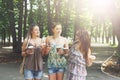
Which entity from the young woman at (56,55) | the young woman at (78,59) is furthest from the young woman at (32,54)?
the young woman at (78,59)

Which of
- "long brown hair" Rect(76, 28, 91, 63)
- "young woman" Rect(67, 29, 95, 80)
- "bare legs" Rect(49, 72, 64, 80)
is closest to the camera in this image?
"long brown hair" Rect(76, 28, 91, 63)

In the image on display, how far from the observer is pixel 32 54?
7.33m

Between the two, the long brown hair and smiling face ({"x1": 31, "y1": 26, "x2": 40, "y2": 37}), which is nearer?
the long brown hair

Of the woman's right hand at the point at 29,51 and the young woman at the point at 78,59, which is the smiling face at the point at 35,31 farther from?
the young woman at the point at 78,59

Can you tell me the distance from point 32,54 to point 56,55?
51cm

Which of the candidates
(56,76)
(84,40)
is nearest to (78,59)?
(84,40)

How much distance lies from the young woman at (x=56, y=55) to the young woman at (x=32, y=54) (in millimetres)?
224

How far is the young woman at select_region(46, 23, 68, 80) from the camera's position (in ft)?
23.8

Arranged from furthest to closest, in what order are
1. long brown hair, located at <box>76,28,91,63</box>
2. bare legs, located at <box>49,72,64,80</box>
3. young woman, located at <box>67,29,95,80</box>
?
bare legs, located at <box>49,72,64,80</box>
young woman, located at <box>67,29,95,80</box>
long brown hair, located at <box>76,28,91,63</box>

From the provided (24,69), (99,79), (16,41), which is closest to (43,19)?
(16,41)

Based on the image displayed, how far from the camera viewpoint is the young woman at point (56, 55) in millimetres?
7258

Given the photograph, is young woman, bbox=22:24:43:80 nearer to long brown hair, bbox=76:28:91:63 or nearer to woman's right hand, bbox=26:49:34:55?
woman's right hand, bbox=26:49:34:55

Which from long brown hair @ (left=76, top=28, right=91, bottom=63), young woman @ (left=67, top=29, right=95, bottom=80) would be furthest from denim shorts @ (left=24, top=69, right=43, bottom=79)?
long brown hair @ (left=76, top=28, right=91, bottom=63)

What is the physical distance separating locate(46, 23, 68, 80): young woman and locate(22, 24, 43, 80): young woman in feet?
0.73
